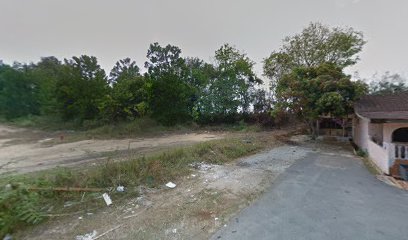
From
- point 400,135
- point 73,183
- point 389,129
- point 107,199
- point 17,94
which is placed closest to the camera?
point 107,199

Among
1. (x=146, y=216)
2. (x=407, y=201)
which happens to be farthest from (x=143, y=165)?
(x=407, y=201)

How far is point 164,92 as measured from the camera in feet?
58.2

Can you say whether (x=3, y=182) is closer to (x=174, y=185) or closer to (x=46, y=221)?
(x=46, y=221)

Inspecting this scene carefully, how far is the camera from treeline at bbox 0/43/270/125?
1797 centimetres

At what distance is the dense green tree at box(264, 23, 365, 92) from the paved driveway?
12.6m

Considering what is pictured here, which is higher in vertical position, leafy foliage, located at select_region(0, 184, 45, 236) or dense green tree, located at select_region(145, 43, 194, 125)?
dense green tree, located at select_region(145, 43, 194, 125)

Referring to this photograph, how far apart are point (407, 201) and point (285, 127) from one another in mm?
14954

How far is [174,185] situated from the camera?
14.6 feet

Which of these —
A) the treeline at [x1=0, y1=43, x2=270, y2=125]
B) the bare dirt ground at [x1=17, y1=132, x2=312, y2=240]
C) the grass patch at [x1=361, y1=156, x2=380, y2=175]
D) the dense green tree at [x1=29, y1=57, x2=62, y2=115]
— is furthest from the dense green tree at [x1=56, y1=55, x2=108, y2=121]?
the grass patch at [x1=361, y1=156, x2=380, y2=175]

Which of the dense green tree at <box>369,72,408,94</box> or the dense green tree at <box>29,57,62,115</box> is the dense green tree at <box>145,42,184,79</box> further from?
the dense green tree at <box>369,72,408,94</box>

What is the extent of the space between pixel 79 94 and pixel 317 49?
22.6 metres

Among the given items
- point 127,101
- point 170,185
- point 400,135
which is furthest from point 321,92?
point 127,101

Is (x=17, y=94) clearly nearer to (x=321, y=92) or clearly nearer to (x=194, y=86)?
(x=194, y=86)

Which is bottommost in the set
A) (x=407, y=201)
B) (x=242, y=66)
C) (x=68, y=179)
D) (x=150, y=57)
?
(x=407, y=201)
